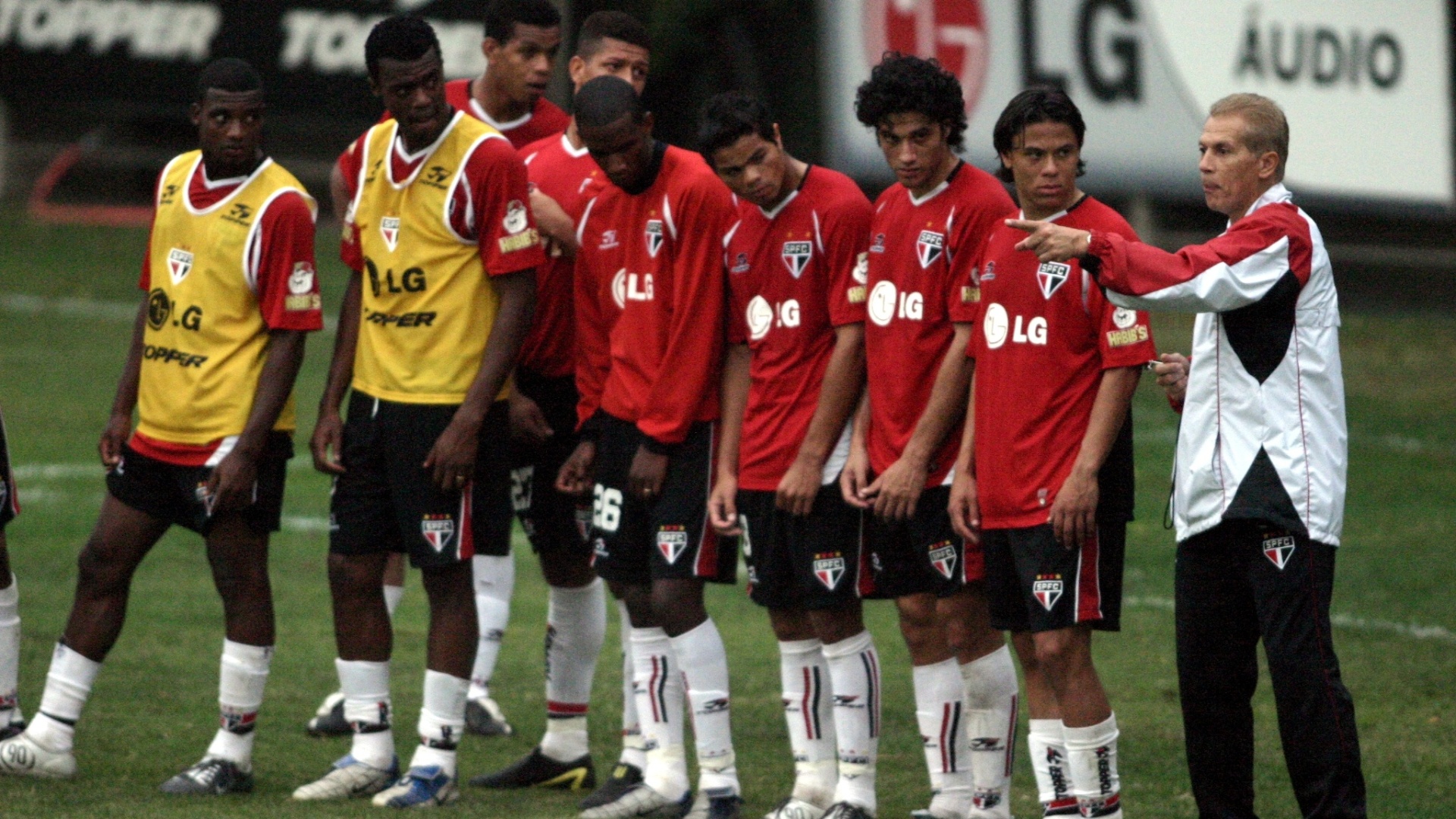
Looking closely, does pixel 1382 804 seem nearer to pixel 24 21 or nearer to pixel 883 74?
pixel 883 74

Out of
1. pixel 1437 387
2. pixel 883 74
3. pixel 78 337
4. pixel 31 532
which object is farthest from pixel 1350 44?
pixel 883 74

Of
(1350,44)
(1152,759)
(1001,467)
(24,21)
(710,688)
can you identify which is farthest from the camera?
(1350,44)

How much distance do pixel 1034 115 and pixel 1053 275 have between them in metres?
0.45

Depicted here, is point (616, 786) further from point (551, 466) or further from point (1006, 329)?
point (1006, 329)

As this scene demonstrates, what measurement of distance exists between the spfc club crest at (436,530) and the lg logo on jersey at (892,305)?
5.01 feet

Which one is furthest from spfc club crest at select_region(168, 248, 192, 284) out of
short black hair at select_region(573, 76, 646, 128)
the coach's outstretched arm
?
the coach's outstretched arm

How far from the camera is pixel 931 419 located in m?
5.85

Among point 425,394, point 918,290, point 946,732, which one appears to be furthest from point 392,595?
point 918,290

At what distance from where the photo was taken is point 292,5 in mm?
22203

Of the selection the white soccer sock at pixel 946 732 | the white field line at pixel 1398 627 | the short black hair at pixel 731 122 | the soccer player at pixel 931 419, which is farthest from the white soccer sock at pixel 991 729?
the white field line at pixel 1398 627

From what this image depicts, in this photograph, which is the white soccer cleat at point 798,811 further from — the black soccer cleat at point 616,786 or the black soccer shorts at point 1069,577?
the black soccer shorts at point 1069,577

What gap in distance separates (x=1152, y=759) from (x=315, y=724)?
10.2 feet

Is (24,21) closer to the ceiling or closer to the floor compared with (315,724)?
closer to the ceiling

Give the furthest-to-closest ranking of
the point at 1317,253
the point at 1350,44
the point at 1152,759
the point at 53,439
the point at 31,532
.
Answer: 1. the point at 1350,44
2. the point at 53,439
3. the point at 31,532
4. the point at 1152,759
5. the point at 1317,253
